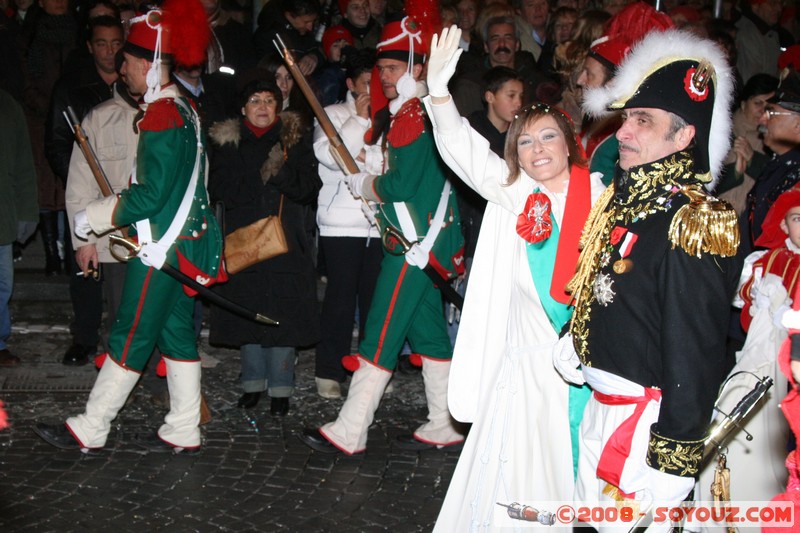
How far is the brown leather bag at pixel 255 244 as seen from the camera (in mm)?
6191

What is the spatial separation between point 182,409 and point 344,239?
166 cm

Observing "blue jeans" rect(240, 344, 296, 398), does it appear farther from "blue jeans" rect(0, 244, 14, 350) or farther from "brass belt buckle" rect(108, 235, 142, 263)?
"blue jeans" rect(0, 244, 14, 350)

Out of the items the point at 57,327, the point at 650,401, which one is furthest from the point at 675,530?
the point at 57,327

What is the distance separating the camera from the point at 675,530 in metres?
3.30

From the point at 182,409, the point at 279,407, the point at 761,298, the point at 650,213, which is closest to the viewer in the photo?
the point at 650,213

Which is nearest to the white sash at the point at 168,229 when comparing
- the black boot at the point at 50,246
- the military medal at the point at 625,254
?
the military medal at the point at 625,254

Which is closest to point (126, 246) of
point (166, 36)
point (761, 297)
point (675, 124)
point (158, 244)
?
point (158, 244)

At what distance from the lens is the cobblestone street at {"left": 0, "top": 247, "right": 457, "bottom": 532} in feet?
15.8

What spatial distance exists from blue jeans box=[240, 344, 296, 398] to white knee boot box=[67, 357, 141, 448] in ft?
3.37

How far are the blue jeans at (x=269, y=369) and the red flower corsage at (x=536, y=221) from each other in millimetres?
2824

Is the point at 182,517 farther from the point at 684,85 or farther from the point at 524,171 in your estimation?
the point at 684,85

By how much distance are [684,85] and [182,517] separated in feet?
10.6

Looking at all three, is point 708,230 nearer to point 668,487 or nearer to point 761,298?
point 668,487

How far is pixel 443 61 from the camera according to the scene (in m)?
3.92
